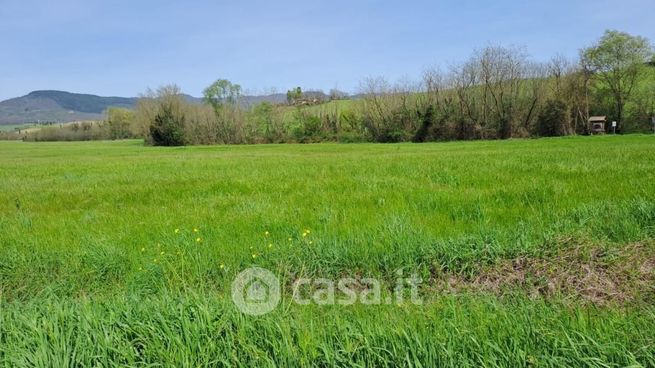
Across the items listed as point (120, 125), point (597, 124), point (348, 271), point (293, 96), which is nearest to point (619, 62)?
point (597, 124)

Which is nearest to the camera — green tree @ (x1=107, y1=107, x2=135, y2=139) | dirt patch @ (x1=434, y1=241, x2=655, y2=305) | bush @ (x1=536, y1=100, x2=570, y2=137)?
dirt patch @ (x1=434, y1=241, x2=655, y2=305)

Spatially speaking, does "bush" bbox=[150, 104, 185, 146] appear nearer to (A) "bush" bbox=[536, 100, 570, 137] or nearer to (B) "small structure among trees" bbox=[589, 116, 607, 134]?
(A) "bush" bbox=[536, 100, 570, 137]

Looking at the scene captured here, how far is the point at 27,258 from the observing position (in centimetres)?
450

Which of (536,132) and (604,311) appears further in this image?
(536,132)

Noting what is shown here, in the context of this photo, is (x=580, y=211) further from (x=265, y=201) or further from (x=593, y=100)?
(x=593, y=100)

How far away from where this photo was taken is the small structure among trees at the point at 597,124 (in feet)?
136

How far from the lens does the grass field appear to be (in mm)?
2215

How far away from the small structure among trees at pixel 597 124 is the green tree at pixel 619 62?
502cm

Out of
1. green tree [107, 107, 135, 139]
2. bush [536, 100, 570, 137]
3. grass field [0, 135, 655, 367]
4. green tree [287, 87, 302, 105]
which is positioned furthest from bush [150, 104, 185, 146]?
grass field [0, 135, 655, 367]

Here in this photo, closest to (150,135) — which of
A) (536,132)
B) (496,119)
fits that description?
(496,119)

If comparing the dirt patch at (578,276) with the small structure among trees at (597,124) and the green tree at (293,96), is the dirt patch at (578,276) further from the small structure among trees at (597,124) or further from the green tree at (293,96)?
the green tree at (293,96)

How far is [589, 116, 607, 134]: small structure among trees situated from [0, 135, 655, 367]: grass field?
40.7 m

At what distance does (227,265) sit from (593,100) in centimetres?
5263

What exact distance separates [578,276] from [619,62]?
5509 cm
